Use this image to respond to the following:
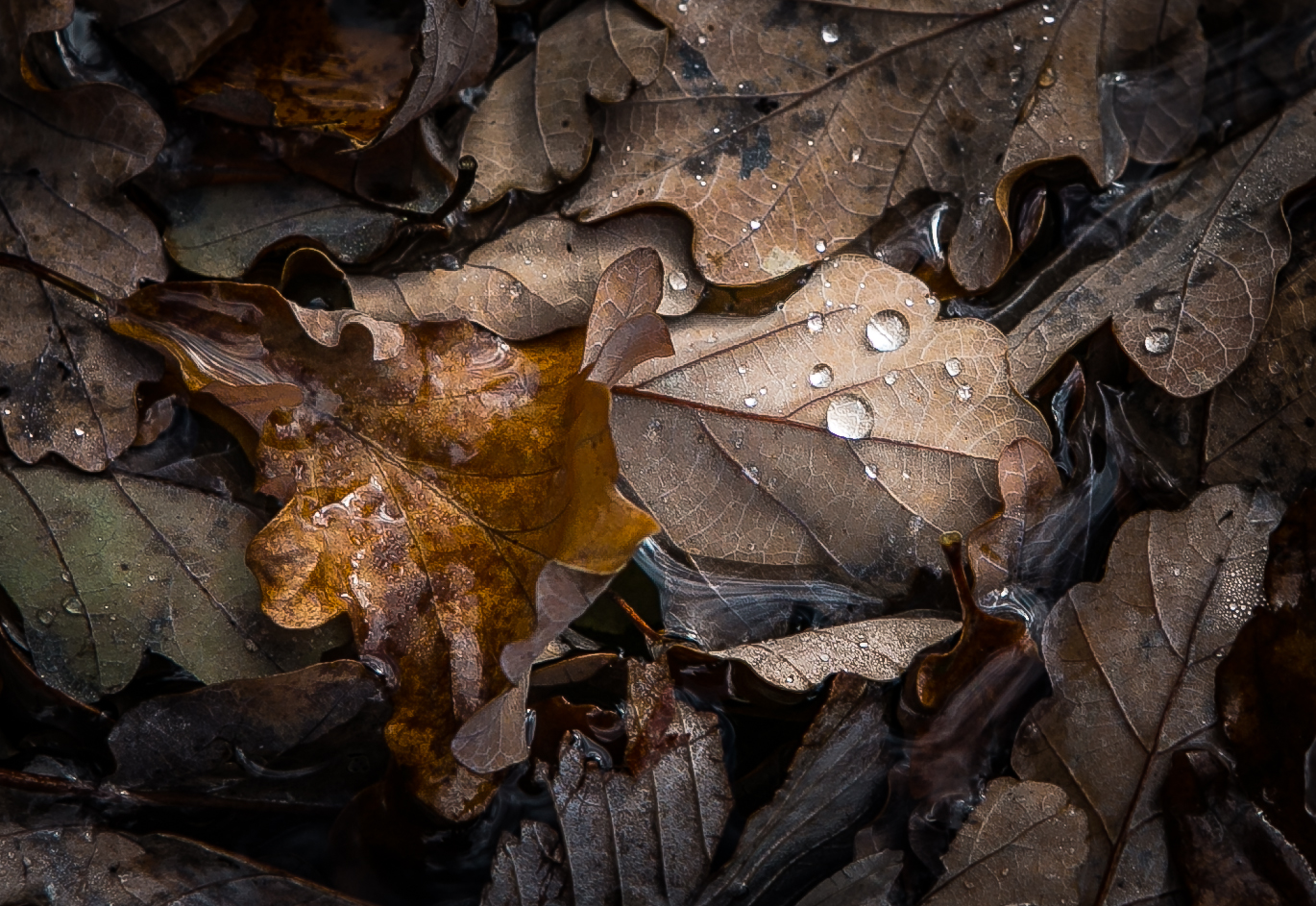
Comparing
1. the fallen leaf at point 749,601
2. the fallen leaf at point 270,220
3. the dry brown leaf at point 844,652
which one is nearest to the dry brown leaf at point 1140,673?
the dry brown leaf at point 844,652

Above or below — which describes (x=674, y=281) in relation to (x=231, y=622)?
above

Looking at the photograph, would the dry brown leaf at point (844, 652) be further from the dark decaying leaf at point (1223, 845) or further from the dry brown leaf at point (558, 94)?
the dry brown leaf at point (558, 94)

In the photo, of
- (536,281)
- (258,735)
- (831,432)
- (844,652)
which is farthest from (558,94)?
(258,735)

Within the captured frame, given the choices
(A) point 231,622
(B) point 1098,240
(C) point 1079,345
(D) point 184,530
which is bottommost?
(A) point 231,622

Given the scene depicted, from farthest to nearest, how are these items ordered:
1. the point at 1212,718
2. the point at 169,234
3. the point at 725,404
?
the point at 169,234
the point at 725,404
the point at 1212,718

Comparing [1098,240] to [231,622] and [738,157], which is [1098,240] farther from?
[231,622]

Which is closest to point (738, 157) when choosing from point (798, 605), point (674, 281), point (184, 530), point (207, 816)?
point (674, 281)
